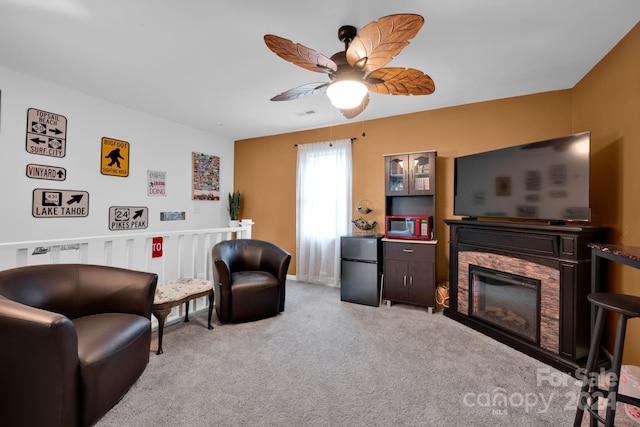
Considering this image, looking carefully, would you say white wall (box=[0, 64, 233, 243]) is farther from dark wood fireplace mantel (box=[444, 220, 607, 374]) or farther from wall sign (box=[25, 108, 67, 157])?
dark wood fireplace mantel (box=[444, 220, 607, 374])

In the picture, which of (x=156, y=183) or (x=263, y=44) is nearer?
(x=263, y=44)

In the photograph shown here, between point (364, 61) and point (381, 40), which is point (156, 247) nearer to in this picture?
point (364, 61)

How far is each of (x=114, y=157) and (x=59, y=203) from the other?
849mm

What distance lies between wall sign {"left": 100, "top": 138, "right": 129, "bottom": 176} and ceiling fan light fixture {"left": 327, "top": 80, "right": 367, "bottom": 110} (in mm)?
3268

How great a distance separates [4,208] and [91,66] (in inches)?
66.3

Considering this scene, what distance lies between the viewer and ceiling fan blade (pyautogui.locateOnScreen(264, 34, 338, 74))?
1561 mm

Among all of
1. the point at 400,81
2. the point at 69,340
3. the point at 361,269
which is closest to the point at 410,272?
the point at 361,269

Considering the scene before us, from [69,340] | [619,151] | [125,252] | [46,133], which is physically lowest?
[69,340]

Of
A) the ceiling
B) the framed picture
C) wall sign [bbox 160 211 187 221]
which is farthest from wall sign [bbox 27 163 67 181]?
the framed picture

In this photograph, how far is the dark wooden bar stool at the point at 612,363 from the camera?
1.28 metres

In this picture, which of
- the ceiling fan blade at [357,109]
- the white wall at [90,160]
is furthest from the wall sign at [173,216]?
the ceiling fan blade at [357,109]

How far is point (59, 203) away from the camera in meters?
3.16

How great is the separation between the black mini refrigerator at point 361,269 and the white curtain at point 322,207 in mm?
638

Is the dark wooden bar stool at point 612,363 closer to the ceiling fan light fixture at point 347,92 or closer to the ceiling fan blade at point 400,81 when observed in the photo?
the ceiling fan blade at point 400,81
